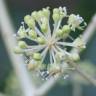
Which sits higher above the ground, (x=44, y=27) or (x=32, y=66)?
(x=44, y=27)

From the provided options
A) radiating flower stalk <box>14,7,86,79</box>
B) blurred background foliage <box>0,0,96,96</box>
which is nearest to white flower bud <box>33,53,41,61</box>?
radiating flower stalk <box>14,7,86,79</box>

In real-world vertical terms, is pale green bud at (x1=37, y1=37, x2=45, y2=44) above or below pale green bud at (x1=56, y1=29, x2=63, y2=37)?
below

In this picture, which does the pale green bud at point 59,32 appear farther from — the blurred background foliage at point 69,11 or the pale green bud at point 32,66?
the blurred background foliage at point 69,11

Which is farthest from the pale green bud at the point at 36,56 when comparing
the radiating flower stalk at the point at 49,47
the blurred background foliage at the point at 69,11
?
the blurred background foliage at the point at 69,11

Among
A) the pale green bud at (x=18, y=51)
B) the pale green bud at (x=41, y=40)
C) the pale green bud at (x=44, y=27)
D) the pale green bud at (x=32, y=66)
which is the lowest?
the pale green bud at (x=32, y=66)

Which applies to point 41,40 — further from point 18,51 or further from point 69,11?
point 69,11

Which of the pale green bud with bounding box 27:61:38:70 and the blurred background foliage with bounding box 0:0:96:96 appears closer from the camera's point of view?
the pale green bud with bounding box 27:61:38:70

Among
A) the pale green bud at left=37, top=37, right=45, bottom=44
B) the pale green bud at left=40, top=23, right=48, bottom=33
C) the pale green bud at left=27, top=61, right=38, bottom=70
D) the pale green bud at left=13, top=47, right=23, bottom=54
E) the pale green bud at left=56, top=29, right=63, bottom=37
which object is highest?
the pale green bud at left=40, top=23, right=48, bottom=33

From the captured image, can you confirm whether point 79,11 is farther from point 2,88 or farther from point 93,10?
point 2,88

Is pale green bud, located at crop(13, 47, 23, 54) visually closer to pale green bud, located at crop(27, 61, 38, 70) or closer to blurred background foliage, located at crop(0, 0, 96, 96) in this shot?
pale green bud, located at crop(27, 61, 38, 70)

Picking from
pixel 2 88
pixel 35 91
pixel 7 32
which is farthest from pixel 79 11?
pixel 35 91

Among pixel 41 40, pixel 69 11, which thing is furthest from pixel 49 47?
pixel 69 11
